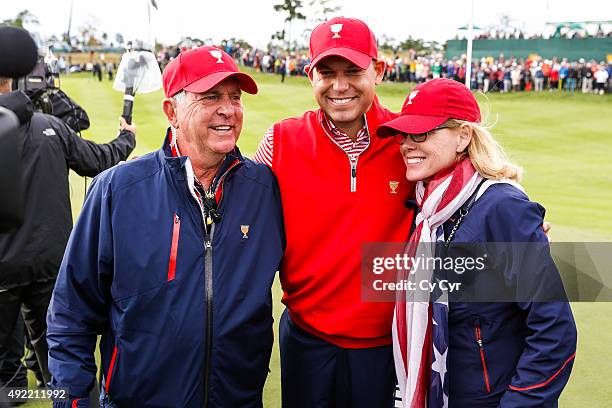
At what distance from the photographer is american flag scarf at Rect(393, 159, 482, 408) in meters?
2.93

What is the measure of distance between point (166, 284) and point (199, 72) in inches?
37.8

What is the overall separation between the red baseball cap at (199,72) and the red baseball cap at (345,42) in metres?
0.53

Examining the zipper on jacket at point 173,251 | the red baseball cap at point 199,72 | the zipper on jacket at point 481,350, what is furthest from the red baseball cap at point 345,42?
the zipper on jacket at point 481,350

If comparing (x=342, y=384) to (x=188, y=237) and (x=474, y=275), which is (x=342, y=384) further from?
(x=188, y=237)

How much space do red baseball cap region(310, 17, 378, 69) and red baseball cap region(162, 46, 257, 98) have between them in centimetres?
53

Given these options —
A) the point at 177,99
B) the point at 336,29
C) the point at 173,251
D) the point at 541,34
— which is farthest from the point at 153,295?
the point at 541,34

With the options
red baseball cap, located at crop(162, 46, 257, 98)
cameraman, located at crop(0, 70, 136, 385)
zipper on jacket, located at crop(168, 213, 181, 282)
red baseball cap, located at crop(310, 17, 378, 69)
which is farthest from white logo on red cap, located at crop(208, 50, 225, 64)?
cameraman, located at crop(0, 70, 136, 385)

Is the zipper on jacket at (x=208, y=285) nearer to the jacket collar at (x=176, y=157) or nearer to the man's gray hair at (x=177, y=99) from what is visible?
the jacket collar at (x=176, y=157)

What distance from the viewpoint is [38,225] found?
451 cm

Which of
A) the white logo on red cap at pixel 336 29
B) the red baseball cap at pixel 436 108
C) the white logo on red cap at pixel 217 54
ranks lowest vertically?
the red baseball cap at pixel 436 108

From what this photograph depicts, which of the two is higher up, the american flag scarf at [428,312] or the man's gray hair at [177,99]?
the man's gray hair at [177,99]

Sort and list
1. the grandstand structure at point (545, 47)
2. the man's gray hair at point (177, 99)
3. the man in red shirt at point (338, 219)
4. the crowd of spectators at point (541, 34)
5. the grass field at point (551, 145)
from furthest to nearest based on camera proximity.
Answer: the crowd of spectators at point (541, 34), the grandstand structure at point (545, 47), the grass field at point (551, 145), the man in red shirt at point (338, 219), the man's gray hair at point (177, 99)

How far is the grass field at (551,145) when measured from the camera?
17.6 ft

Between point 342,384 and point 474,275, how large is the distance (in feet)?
3.16
